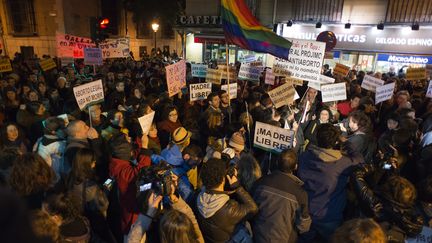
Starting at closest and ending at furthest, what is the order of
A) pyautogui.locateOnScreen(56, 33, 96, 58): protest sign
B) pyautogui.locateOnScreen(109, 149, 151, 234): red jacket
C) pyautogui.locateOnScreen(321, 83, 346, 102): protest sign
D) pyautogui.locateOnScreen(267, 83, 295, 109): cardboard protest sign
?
pyautogui.locateOnScreen(109, 149, 151, 234): red jacket
pyautogui.locateOnScreen(267, 83, 295, 109): cardboard protest sign
pyautogui.locateOnScreen(321, 83, 346, 102): protest sign
pyautogui.locateOnScreen(56, 33, 96, 58): protest sign

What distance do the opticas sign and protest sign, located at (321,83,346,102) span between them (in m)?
11.5

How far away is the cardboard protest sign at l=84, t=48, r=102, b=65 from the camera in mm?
9336

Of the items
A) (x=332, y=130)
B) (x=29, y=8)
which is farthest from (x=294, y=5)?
(x=29, y=8)

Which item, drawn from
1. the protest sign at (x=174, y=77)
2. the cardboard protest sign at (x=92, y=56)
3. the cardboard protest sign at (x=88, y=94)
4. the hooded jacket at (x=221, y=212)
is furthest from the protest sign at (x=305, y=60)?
the cardboard protest sign at (x=92, y=56)

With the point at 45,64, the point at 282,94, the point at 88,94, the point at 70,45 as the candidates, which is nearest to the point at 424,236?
the point at 282,94

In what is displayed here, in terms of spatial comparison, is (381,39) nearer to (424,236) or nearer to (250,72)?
(250,72)

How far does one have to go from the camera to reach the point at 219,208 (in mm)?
2541

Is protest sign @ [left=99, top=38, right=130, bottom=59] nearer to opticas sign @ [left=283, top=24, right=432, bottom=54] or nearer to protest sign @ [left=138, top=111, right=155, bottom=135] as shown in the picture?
protest sign @ [left=138, top=111, right=155, bottom=135]

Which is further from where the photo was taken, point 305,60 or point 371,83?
point 371,83

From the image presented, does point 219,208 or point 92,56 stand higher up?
point 92,56

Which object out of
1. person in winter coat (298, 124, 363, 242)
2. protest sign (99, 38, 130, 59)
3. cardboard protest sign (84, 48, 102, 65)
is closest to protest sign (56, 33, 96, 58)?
protest sign (99, 38, 130, 59)

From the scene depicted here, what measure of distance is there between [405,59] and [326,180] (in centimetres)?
1578

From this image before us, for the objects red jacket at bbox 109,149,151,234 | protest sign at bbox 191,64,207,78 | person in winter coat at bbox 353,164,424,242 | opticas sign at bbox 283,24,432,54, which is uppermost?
opticas sign at bbox 283,24,432,54

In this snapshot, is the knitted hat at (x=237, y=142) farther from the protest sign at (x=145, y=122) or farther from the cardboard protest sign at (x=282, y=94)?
the cardboard protest sign at (x=282, y=94)
